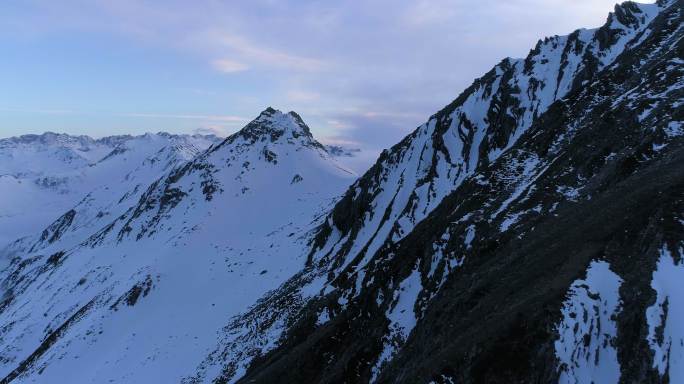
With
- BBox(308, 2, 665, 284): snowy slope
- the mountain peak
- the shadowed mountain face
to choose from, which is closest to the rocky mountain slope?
the shadowed mountain face

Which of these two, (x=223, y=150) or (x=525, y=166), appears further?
(x=223, y=150)

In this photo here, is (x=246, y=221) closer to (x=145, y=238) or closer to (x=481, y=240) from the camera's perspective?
(x=145, y=238)

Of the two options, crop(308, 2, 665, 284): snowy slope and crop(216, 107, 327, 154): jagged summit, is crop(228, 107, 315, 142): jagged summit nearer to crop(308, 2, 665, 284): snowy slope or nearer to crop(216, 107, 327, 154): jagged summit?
crop(216, 107, 327, 154): jagged summit

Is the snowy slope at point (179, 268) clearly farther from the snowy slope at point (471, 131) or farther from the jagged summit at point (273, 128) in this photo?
the snowy slope at point (471, 131)

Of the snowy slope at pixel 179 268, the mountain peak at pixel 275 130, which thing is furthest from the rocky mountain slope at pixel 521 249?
the mountain peak at pixel 275 130

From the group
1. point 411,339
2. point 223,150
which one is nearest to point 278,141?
point 223,150

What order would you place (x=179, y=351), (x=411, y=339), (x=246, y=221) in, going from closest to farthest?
1. (x=411, y=339)
2. (x=179, y=351)
3. (x=246, y=221)
